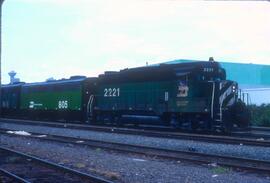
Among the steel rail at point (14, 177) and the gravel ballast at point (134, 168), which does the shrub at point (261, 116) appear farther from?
the steel rail at point (14, 177)

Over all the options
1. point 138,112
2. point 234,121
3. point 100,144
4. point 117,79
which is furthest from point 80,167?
point 117,79

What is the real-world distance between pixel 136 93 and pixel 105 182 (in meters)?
17.6

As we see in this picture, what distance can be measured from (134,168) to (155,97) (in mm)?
13476

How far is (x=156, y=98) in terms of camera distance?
25.2 m

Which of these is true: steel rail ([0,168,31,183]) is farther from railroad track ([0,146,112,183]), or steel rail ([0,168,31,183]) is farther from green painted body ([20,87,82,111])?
green painted body ([20,87,82,111])

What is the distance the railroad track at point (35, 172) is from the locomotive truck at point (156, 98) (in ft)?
34.2

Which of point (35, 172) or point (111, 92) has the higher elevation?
point (111, 92)

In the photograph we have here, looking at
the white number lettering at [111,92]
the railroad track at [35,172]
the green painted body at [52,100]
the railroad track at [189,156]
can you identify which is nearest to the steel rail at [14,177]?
→ the railroad track at [35,172]

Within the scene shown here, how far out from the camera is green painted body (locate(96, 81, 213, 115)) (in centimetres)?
2256

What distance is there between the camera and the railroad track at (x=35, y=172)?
10.3 metres

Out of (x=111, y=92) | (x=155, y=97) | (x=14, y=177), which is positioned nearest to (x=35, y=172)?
(x=14, y=177)

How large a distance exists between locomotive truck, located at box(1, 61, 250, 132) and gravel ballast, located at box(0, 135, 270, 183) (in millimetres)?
7332

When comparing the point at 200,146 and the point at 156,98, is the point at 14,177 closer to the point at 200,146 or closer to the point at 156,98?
the point at 200,146

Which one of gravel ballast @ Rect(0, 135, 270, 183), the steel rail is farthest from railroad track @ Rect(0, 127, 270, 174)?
the steel rail
